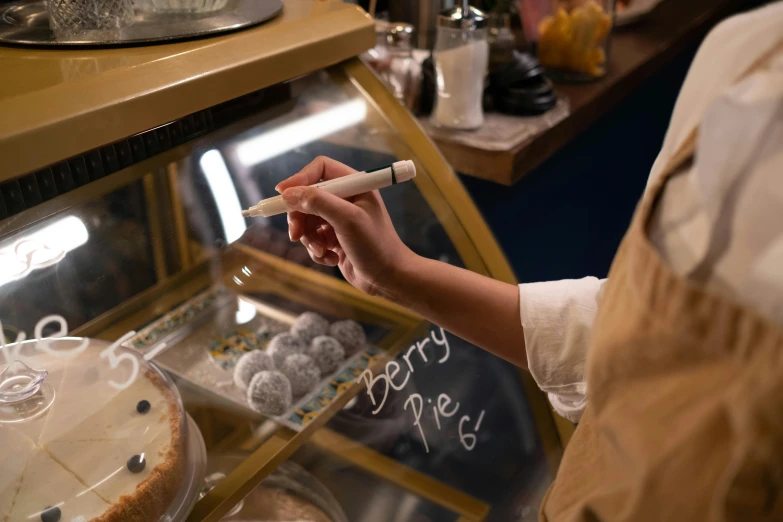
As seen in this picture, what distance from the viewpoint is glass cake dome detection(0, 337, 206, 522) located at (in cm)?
57

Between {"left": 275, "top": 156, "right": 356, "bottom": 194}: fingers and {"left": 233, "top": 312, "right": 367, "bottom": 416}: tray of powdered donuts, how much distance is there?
0.20m

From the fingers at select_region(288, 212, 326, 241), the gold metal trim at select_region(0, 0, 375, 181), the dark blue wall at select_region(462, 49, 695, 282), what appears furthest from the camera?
the dark blue wall at select_region(462, 49, 695, 282)

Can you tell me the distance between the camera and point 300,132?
811 mm

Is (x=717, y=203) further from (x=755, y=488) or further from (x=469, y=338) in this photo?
(x=469, y=338)

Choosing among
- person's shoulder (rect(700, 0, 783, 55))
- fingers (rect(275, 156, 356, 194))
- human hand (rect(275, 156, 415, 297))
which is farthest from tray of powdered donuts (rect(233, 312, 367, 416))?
person's shoulder (rect(700, 0, 783, 55))

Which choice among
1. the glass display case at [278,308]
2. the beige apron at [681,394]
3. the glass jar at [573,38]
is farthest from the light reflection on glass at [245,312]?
the glass jar at [573,38]

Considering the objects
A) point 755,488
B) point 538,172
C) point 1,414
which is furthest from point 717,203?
point 538,172

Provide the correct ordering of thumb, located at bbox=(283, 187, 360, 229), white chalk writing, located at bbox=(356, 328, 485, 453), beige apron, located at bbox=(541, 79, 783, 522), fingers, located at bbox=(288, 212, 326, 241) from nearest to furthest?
beige apron, located at bbox=(541, 79, 783, 522) → thumb, located at bbox=(283, 187, 360, 229) → fingers, located at bbox=(288, 212, 326, 241) → white chalk writing, located at bbox=(356, 328, 485, 453)

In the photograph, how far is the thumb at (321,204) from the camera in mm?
618

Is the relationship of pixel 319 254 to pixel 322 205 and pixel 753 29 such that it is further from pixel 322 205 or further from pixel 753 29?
pixel 753 29

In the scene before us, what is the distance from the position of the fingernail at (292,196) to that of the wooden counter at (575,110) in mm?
719

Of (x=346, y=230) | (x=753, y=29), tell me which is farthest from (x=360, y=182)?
(x=753, y=29)

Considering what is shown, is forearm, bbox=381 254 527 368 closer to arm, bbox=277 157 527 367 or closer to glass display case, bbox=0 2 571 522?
arm, bbox=277 157 527 367

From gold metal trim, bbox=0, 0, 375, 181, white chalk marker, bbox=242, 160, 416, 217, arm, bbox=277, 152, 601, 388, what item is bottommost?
arm, bbox=277, 152, 601, 388
